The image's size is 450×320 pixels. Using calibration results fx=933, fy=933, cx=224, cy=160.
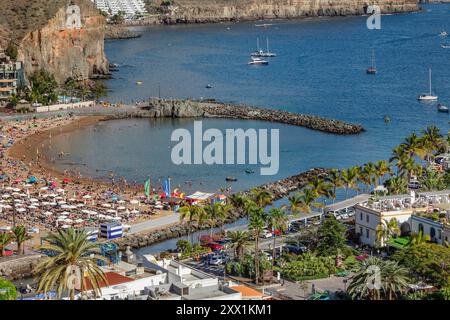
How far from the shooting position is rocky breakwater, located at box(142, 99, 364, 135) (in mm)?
104875

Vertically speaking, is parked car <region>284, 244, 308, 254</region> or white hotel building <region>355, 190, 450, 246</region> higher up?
white hotel building <region>355, 190, 450, 246</region>

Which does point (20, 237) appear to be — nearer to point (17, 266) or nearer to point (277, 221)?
point (17, 266)

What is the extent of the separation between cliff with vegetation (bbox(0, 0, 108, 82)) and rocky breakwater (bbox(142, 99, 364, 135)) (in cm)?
2347

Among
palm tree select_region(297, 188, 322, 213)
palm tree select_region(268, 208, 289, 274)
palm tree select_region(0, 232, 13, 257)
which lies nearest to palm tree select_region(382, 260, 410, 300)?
palm tree select_region(268, 208, 289, 274)

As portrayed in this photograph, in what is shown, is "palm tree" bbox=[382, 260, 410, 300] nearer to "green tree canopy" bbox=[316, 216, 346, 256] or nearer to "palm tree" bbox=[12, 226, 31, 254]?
"green tree canopy" bbox=[316, 216, 346, 256]

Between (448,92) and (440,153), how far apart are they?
2120 inches

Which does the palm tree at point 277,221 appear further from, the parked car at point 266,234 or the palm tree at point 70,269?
the palm tree at point 70,269

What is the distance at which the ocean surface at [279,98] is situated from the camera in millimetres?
84812

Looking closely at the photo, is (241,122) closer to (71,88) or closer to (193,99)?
(193,99)

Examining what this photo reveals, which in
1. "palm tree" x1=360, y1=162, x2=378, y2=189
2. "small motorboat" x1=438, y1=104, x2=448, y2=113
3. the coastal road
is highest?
"palm tree" x1=360, y1=162, x2=378, y2=189

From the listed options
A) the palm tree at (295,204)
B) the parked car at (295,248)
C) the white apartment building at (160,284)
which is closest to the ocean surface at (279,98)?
the palm tree at (295,204)

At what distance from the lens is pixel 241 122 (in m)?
107

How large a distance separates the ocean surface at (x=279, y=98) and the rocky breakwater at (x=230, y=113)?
6.55 feet
